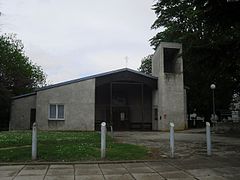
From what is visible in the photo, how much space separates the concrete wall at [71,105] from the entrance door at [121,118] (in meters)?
7.45

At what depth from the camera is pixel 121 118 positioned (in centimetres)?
3903

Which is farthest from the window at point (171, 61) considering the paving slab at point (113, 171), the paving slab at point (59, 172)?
the paving slab at point (59, 172)

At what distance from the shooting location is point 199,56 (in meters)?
12.1

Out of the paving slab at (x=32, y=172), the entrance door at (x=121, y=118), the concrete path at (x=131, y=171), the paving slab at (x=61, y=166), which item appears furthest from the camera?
the entrance door at (x=121, y=118)

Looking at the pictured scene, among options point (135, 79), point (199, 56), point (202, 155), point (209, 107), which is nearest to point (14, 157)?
point (202, 155)

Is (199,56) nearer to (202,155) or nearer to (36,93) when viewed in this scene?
(202,155)

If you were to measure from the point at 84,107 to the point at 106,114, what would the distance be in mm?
7077

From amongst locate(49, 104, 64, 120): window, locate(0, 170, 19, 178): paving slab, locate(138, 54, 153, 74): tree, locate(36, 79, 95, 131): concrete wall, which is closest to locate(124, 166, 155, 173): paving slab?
locate(0, 170, 19, 178): paving slab

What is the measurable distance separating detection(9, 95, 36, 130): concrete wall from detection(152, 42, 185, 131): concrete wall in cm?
1347

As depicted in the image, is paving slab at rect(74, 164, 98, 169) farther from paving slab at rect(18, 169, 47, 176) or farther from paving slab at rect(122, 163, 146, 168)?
paving slab at rect(18, 169, 47, 176)

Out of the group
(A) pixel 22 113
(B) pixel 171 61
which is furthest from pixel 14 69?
(B) pixel 171 61

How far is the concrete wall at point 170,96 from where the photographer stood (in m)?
33.3

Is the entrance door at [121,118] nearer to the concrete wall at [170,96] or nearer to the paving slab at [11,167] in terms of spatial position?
the concrete wall at [170,96]

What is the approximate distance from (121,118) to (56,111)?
32.3 feet
